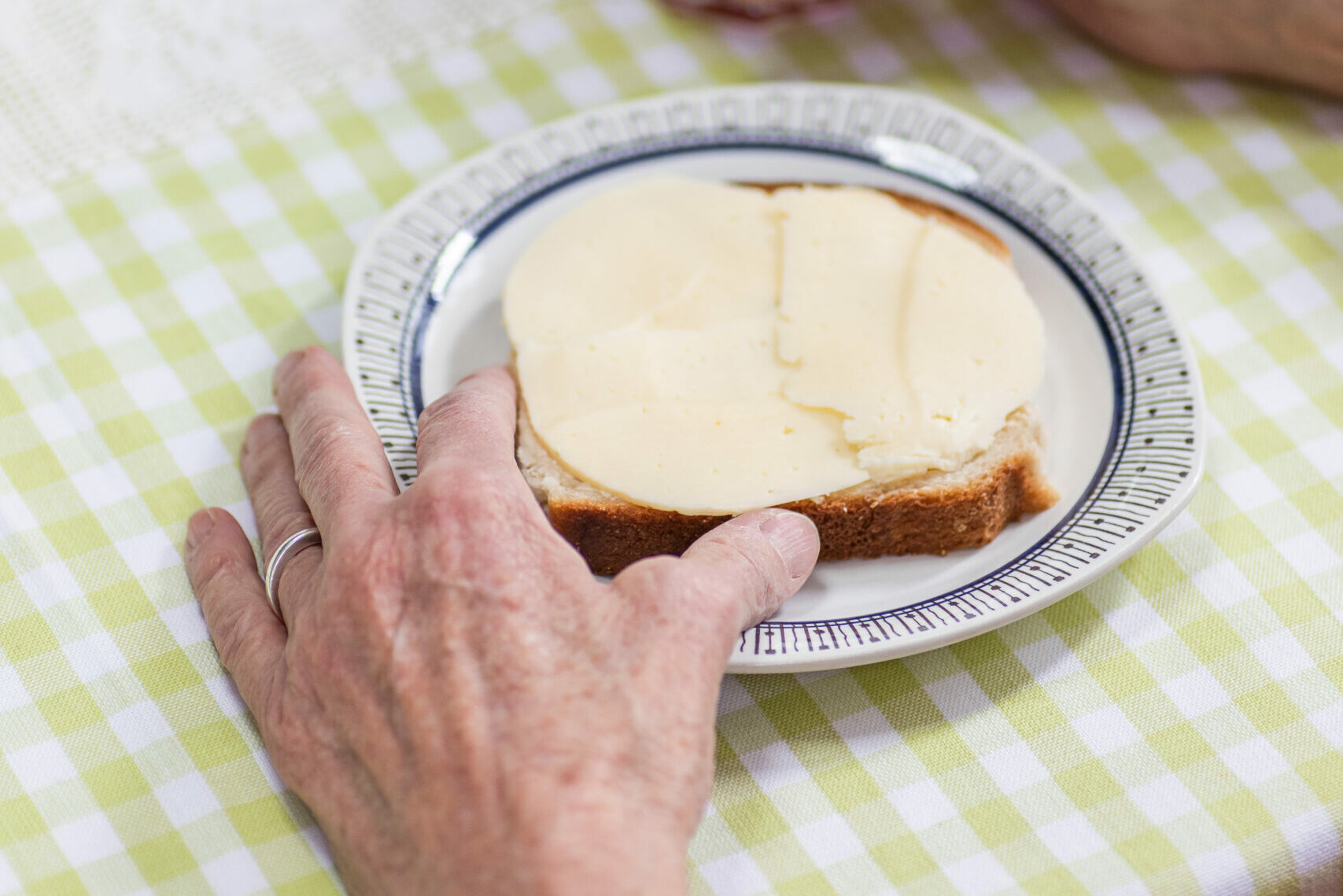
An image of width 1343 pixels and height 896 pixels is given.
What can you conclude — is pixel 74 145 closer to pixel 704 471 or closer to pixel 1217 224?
pixel 704 471

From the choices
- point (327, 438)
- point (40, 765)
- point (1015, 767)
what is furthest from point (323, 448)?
point (1015, 767)

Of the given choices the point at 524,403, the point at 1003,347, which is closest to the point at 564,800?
the point at 524,403

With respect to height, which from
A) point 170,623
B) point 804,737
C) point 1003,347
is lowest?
point 170,623

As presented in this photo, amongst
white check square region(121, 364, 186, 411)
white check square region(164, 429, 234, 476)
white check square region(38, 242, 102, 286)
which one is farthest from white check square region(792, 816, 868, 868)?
white check square region(38, 242, 102, 286)

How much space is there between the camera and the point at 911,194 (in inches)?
95.0

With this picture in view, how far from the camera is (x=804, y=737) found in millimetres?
1808

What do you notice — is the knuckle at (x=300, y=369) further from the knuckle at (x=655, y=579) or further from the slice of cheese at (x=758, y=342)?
the knuckle at (x=655, y=579)

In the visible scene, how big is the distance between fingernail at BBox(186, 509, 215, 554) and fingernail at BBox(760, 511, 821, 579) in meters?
0.97

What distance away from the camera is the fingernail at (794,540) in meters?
1.76

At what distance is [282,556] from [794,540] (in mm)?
809

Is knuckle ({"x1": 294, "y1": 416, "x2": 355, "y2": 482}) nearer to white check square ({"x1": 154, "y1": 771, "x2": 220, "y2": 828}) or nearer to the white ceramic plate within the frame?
the white ceramic plate

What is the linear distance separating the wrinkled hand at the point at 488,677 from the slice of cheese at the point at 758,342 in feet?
0.61

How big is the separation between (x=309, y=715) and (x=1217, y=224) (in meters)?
2.13

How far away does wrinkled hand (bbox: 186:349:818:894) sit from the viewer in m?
1.39
